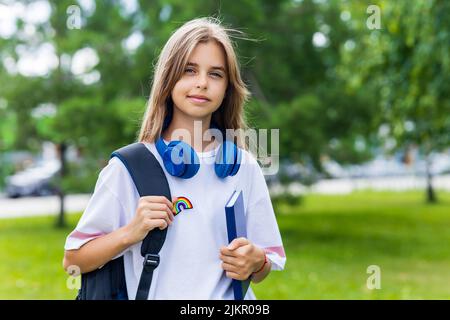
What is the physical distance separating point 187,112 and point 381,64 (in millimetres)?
7956

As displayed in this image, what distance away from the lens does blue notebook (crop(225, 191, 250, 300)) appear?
1.51 m

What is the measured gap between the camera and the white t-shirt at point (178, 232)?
5.04ft

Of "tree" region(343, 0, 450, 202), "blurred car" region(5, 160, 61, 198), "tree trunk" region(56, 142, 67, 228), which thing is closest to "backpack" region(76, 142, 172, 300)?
"tree" region(343, 0, 450, 202)

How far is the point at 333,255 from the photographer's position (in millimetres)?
10320

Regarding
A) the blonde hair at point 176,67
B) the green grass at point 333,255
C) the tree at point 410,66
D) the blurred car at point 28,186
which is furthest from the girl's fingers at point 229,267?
the blurred car at point 28,186

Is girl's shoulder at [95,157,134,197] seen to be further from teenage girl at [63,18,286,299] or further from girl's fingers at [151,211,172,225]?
girl's fingers at [151,211,172,225]

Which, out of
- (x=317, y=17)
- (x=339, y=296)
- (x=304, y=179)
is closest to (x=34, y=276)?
(x=339, y=296)

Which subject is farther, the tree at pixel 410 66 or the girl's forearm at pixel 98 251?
the tree at pixel 410 66

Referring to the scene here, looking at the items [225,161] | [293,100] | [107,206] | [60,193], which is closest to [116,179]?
[107,206]

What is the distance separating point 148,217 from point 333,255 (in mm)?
9211

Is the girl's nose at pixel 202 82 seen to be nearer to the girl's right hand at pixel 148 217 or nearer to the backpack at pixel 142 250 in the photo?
the backpack at pixel 142 250

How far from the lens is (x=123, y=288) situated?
156 centimetres

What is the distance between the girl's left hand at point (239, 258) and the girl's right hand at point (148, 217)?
0.53ft
